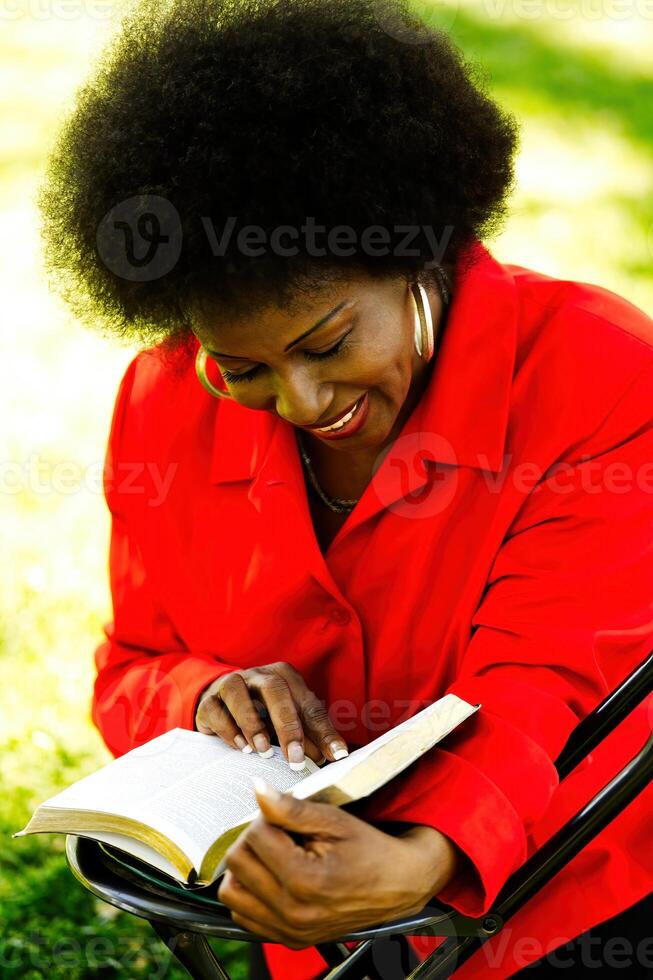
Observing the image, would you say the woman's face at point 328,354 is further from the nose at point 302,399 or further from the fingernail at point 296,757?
the fingernail at point 296,757

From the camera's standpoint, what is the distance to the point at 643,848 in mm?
1978

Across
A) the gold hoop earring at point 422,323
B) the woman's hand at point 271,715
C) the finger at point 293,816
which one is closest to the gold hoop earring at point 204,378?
the gold hoop earring at point 422,323

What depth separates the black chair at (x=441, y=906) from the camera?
1647 millimetres

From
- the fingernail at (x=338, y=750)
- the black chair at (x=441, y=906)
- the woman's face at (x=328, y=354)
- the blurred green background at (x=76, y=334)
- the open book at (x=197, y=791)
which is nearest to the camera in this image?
the open book at (x=197, y=791)

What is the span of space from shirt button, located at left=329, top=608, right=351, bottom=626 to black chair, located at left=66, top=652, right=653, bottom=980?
41cm

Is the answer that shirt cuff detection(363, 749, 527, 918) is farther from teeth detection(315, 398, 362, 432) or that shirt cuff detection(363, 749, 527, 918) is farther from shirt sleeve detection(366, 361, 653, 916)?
teeth detection(315, 398, 362, 432)

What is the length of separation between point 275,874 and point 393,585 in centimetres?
65

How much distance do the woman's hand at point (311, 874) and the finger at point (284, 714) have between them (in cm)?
33

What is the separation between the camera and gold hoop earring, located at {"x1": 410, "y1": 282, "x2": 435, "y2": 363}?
189 centimetres

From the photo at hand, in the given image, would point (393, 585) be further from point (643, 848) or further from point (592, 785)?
point (643, 848)

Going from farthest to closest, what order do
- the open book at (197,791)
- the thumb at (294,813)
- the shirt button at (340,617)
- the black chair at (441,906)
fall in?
the shirt button at (340,617) < the black chair at (441,906) < the open book at (197,791) < the thumb at (294,813)

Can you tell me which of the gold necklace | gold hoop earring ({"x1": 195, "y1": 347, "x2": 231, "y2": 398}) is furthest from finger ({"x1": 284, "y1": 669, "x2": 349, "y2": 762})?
gold hoop earring ({"x1": 195, "y1": 347, "x2": 231, "y2": 398})

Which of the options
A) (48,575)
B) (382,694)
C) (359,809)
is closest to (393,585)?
(382,694)

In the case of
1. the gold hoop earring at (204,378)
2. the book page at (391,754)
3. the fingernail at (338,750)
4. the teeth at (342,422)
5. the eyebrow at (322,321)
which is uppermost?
the eyebrow at (322,321)
